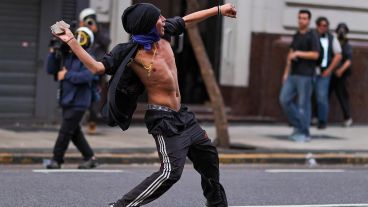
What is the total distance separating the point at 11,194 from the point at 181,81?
8.22 metres

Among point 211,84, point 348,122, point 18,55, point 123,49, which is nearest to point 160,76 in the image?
point 123,49

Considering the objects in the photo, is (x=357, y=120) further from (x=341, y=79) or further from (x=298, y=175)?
(x=298, y=175)

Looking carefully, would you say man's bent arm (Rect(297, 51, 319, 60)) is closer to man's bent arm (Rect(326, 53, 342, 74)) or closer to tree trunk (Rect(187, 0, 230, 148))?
tree trunk (Rect(187, 0, 230, 148))

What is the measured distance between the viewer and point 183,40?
52.9ft

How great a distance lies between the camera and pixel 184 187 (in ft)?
30.5

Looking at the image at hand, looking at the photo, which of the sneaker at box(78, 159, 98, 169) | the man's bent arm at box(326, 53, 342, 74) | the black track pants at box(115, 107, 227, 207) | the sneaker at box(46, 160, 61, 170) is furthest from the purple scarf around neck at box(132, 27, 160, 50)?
the man's bent arm at box(326, 53, 342, 74)

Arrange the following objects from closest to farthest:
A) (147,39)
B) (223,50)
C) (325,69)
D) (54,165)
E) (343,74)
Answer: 1. (147,39)
2. (54,165)
3. (325,69)
4. (223,50)
5. (343,74)

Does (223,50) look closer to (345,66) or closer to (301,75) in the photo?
(345,66)

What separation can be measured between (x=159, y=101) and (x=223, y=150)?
239 inches

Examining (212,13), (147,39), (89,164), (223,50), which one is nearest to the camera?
(147,39)

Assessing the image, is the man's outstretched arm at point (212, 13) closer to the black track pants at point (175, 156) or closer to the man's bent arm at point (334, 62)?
the black track pants at point (175, 156)

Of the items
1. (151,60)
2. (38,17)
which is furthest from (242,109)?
(151,60)

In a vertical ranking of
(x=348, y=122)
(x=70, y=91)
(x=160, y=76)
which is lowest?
(x=348, y=122)

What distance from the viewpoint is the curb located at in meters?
11.1
